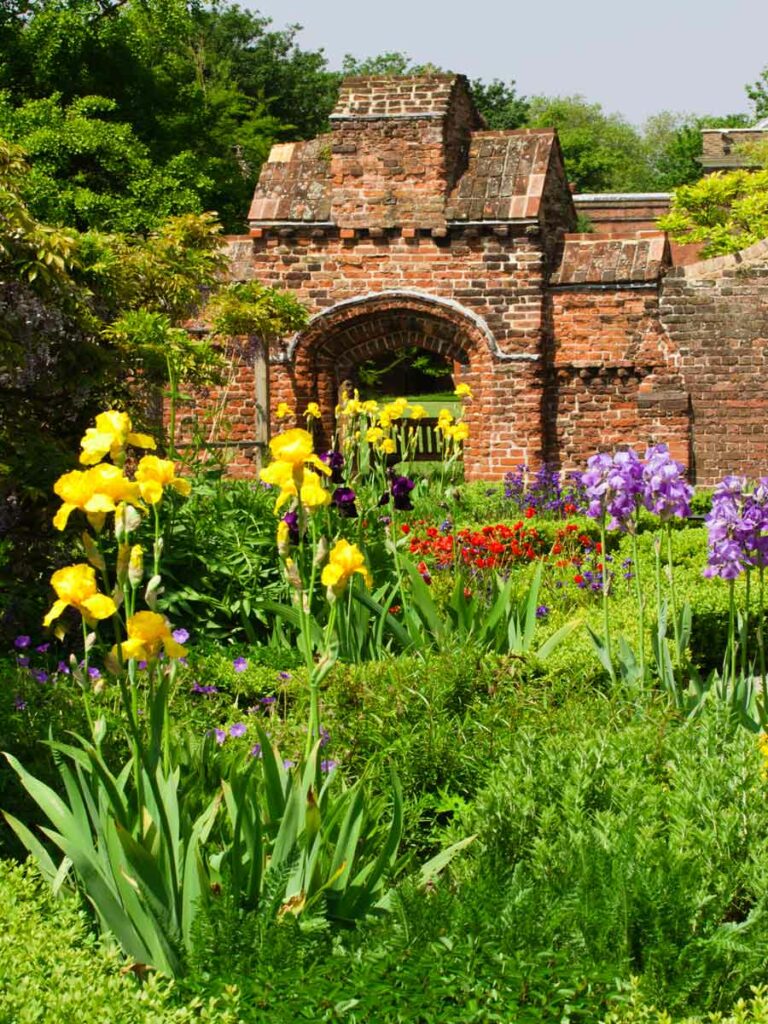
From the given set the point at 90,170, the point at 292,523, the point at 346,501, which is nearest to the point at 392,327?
the point at 90,170

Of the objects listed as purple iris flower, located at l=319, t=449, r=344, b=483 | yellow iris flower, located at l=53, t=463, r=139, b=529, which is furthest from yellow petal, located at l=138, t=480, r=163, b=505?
purple iris flower, located at l=319, t=449, r=344, b=483

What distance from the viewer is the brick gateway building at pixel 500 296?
15.7 metres

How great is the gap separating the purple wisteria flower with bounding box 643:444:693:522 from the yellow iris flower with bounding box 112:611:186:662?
2312 mm

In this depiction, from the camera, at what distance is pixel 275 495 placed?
864 cm

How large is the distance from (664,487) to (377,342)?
1180cm

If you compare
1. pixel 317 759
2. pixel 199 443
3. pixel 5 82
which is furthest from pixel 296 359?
pixel 317 759

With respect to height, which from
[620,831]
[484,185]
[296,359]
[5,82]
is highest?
[5,82]

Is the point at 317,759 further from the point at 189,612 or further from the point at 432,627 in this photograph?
the point at 189,612

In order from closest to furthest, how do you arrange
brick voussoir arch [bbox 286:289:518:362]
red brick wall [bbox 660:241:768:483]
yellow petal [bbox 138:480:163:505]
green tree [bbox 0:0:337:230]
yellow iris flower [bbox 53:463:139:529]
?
yellow iris flower [bbox 53:463:139:529], yellow petal [bbox 138:480:163:505], red brick wall [bbox 660:241:768:483], brick voussoir arch [bbox 286:289:518:362], green tree [bbox 0:0:337:230]

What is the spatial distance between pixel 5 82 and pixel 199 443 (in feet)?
50.4

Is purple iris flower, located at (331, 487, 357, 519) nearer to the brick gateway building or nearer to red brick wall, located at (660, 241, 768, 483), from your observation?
the brick gateway building

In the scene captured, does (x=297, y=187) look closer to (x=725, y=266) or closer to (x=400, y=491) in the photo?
(x=725, y=266)

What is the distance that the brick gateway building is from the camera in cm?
1572

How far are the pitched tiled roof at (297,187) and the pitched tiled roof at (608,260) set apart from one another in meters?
2.86
